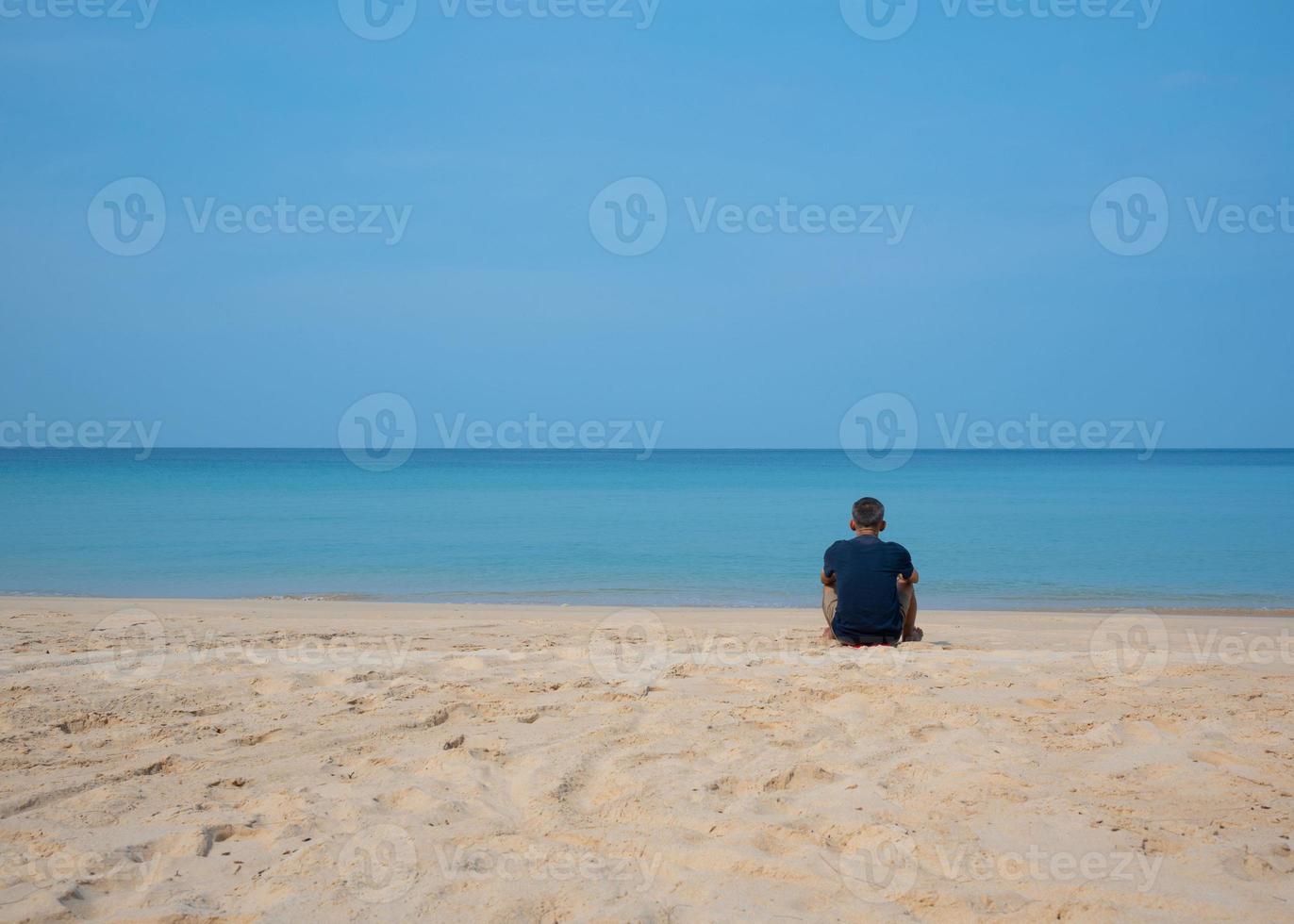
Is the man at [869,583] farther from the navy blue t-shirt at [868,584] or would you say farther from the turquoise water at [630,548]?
the turquoise water at [630,548]

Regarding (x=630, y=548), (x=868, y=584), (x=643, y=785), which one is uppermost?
(x=868, y=584)

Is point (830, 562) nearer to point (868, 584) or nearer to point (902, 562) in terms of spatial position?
point (868, 584)

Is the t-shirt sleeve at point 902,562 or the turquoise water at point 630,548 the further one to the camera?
the turquoise water at point 630,548

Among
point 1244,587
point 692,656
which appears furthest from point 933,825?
point 1244,587

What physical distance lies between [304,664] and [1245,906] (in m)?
5.40

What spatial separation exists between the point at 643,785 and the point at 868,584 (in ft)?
11.4

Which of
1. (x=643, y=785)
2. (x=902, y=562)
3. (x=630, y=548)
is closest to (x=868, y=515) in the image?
(x=902, y=562)

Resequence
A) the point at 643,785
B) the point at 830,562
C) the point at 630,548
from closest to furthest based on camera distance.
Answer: the point at 643,785
the point at 830,562
the point at 630,548

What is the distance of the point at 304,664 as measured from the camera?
6.18 metres

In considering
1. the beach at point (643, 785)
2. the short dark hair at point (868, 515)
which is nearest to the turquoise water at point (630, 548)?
the short dark hair at point (868, 515)

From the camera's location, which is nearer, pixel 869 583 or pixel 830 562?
pixel 869 583

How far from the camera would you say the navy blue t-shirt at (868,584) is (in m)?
6.67

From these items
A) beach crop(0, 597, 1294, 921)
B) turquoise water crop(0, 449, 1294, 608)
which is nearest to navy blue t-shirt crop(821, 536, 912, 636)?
beach crop(0, 597, 1294, 921)

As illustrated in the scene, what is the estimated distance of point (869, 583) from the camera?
679 cm
